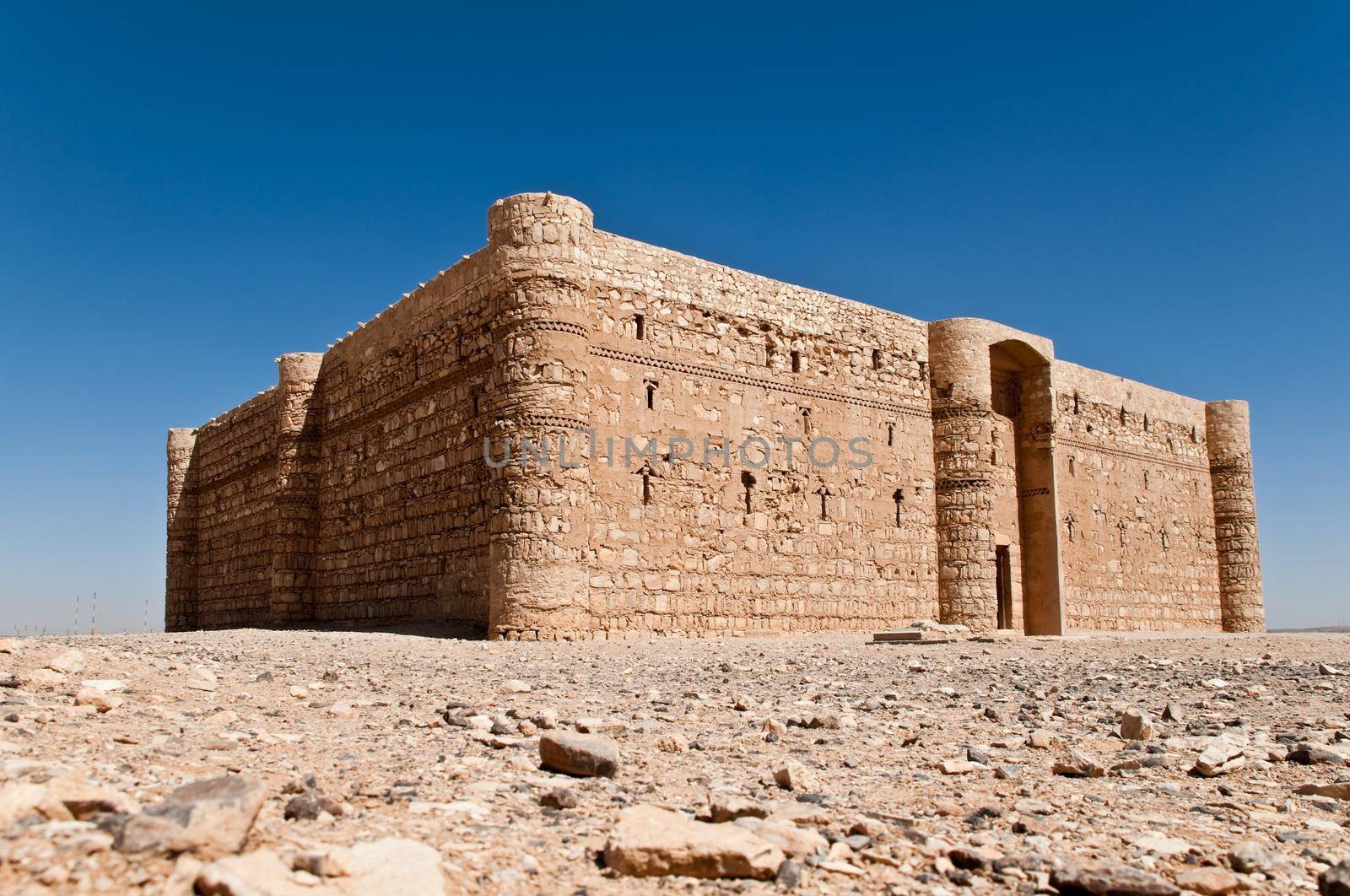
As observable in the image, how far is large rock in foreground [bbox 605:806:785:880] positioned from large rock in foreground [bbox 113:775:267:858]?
1.11 meters

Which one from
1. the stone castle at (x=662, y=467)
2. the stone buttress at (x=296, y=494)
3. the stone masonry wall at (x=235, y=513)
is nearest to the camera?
the stone castle at (x=662, y=467)

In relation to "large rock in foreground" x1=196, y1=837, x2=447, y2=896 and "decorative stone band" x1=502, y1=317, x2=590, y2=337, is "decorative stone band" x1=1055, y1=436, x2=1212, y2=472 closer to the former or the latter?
"decorative stone band" x1=502, y1=317, x2=590, y2=337

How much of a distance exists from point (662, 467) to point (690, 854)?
11.7 metres

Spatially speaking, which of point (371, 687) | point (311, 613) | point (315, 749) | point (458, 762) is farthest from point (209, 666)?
point (311, 613)

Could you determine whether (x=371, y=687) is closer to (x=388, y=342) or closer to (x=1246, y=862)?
(x=1246, y=862)

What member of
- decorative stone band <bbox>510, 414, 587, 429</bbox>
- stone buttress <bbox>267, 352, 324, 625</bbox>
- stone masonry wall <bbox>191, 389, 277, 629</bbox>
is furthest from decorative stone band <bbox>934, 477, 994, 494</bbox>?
stone masonry wall <bbox>191, 389, 277, 629</bbox>

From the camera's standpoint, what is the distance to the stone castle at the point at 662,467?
13844mm

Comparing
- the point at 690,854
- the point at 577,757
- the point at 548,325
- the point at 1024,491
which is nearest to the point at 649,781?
the point at 577,757

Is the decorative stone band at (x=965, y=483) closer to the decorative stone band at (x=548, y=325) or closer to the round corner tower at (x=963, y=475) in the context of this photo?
the round corner tower at (x=963, y=475)

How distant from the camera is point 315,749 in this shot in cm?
491

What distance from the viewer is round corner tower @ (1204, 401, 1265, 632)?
83.6 feet

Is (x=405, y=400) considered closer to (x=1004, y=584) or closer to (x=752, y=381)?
(x=752, y=381)

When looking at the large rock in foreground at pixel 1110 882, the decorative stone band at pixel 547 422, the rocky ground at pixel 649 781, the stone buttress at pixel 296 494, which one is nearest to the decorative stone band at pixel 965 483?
the decorative stone band at pixel 547 422

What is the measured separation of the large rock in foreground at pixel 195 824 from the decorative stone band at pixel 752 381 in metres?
11.5
